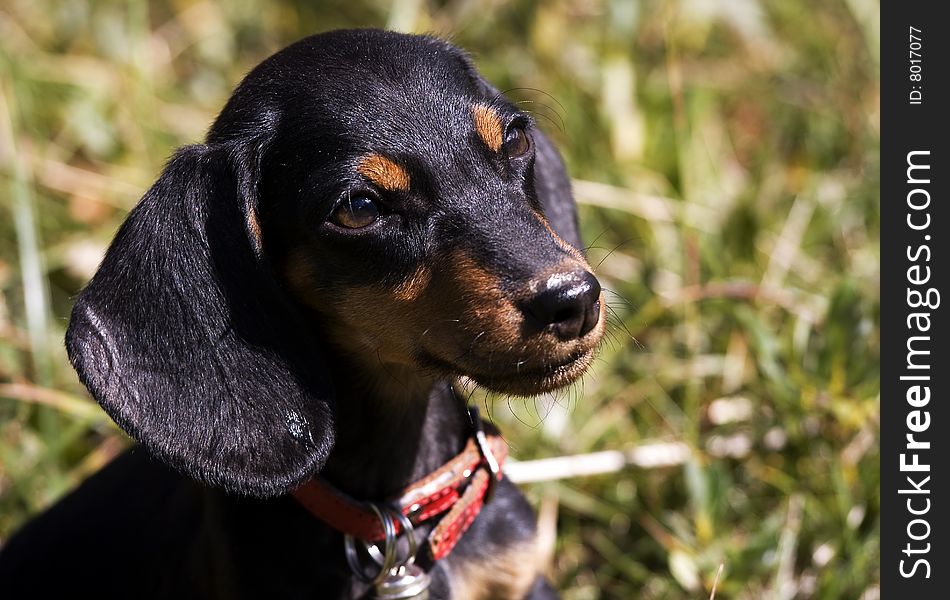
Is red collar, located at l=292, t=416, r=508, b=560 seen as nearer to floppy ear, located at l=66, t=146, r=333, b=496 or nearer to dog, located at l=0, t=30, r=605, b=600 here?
dog, located at l=0, t=30, r=605, b=600

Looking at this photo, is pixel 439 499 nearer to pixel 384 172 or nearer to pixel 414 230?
pixel 414 230

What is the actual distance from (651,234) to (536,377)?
2.48 m

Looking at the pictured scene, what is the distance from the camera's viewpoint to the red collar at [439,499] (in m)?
2.96

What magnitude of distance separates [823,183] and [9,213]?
12.0 ft

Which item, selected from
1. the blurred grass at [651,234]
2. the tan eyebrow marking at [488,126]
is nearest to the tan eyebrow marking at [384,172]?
the tan eyebrow marking at [488,126]

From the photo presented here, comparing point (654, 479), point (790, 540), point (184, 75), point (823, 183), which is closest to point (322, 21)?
point (184, 75)

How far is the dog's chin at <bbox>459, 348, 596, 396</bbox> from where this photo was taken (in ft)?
8.87

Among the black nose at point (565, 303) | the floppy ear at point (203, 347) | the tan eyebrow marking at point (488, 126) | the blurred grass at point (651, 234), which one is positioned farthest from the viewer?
the blurred grass at point (651, 234)

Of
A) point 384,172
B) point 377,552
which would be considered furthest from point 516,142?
point 377,552

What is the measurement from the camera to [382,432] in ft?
10.1

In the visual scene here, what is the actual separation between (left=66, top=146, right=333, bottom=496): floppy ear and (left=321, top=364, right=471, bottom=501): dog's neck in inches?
9.1

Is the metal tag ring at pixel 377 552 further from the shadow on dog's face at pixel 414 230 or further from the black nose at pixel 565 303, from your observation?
the black nose at pixel 565 303

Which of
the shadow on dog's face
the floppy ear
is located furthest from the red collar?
the shadow on dog's face
